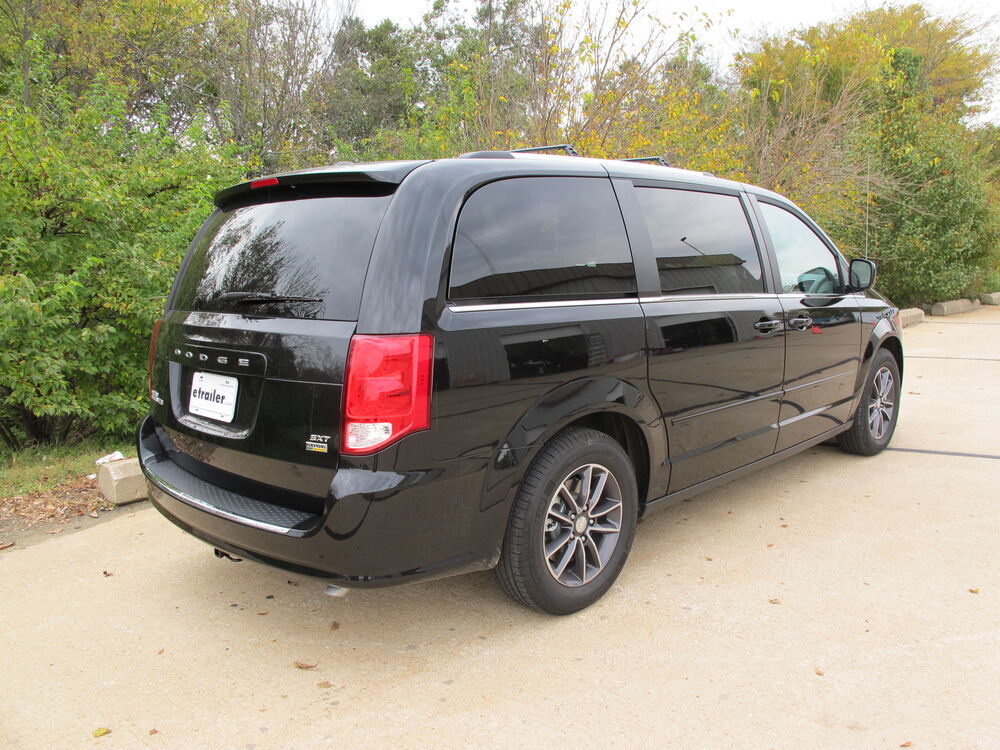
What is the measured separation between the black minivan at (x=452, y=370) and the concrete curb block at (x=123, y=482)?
4.31 ft

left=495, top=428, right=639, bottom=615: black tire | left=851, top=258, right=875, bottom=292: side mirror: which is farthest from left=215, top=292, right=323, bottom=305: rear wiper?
left=851, top=258, right=875, bottom=292: side mirror

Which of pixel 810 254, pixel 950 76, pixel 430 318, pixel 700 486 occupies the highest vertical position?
pixel 950 76

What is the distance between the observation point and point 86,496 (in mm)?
4441

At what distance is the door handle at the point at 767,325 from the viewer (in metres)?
3.67

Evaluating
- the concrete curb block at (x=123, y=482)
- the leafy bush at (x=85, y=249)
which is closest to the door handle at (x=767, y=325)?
the concrete curb block at (x=123, y=482)

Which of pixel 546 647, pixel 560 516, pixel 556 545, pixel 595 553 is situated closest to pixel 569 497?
pixel 560 516

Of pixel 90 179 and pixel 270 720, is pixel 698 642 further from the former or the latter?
pixel 90 179

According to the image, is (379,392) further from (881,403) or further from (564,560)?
(881,403)

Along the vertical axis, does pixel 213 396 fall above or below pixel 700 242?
below

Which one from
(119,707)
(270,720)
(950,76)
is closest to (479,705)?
(270,720)

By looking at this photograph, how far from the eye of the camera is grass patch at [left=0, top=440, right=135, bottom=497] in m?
4.49

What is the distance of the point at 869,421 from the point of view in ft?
16.3

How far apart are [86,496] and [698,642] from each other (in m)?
3.70

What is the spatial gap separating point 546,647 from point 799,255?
282 cm
